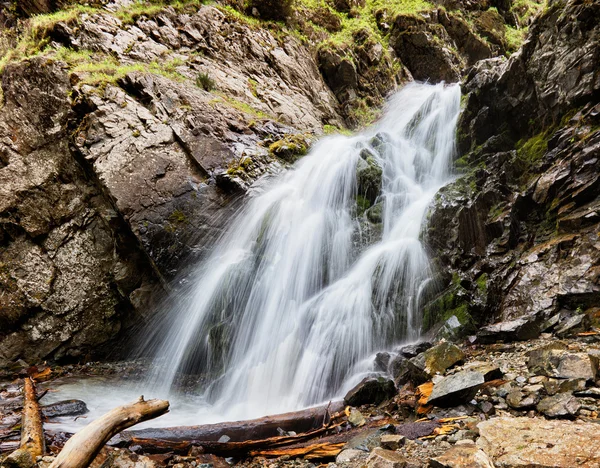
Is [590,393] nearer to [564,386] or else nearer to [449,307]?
[564,386]

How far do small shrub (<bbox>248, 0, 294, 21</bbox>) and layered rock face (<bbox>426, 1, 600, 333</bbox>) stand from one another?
453 inches

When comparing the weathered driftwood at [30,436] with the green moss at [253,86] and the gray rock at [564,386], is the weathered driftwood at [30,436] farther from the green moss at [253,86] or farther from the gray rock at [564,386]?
the green moss at [253,86]

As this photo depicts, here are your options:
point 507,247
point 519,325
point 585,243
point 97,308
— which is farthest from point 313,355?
point 97,308

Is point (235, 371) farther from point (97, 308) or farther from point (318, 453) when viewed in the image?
point (97, 308)

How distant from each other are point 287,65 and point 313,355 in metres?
12.9

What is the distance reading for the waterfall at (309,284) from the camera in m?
6.24

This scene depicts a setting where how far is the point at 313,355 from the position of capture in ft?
20.7

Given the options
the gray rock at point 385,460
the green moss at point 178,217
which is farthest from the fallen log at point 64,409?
the gray rock at point 385,460

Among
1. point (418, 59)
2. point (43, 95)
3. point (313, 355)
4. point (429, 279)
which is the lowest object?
point (313, 355)

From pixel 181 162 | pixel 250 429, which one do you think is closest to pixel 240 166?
pixel 181 162

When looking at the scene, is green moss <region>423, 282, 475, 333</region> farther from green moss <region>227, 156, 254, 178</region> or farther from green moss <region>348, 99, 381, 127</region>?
green moss <region>348, 99, 381, 127</region>

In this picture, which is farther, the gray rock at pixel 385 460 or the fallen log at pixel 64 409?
the fallen log at pixel 64 409

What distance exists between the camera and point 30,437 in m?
3.98

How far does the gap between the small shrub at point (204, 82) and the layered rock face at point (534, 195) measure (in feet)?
27.8
